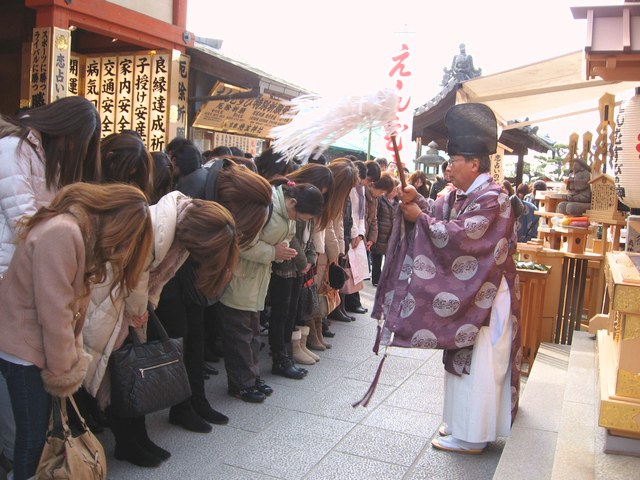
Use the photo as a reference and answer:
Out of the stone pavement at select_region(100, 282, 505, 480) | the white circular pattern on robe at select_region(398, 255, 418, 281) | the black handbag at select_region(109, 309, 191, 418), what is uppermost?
the white circular pattern on robe at select_region(398, 255, 418, 281)

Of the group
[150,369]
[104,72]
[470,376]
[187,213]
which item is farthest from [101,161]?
[104,72]

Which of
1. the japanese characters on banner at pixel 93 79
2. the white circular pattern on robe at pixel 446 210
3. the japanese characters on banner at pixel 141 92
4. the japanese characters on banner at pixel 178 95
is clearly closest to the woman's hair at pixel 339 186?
the white circular pattern on robe at pixel 446 210

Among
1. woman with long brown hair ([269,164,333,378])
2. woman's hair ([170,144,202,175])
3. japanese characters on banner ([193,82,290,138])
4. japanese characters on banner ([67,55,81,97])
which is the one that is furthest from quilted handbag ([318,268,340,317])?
japanese characters on banner ([67,55,81,97])

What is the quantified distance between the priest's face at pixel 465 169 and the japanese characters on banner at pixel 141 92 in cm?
554

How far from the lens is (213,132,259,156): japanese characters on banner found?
1118cm

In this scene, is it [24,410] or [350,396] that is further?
[350,396]

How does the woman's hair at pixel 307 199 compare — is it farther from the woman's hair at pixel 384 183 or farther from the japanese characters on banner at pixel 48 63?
the woman's hair at pixel 384 183

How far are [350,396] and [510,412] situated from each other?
1.65 metres

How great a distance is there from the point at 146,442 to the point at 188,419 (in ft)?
1.78

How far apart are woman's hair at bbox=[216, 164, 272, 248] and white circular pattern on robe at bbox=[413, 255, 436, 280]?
4.13 feet

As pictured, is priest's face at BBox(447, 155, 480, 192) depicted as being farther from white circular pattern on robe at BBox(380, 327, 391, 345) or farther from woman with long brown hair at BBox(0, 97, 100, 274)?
woman with long brown hair at BBox(0, 97, 100, 274)

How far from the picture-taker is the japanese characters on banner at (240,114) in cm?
1028

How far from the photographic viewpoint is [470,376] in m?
4.43

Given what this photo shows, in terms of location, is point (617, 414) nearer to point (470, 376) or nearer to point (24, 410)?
point (470, 376)
